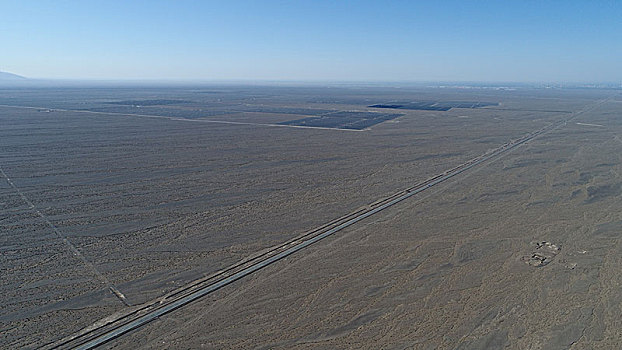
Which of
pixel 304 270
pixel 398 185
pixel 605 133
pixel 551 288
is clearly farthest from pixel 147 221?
pixel 605 133

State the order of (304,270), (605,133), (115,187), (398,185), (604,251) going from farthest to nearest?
(605,133)
(398,185)
(115,187)
(604,251)
(304,270)

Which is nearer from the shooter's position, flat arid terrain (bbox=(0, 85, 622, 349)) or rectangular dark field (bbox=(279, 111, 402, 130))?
flat arid terrain (bbox=(0, 85, 622, 349))

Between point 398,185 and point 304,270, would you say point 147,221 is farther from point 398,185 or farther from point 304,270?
point 398,185

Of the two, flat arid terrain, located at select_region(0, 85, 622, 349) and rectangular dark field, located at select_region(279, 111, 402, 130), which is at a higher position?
rectangular dark field, located at select_region(279, 111, 402, 130)

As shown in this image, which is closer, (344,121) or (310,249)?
(310,249)

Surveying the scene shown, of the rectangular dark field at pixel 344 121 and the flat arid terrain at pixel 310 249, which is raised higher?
the rectangular dark field at pixel 344 121

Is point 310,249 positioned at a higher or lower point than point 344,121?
lower

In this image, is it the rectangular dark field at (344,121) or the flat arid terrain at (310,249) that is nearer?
the flat arid terrain at (310,249)

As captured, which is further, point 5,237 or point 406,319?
point 5,237
